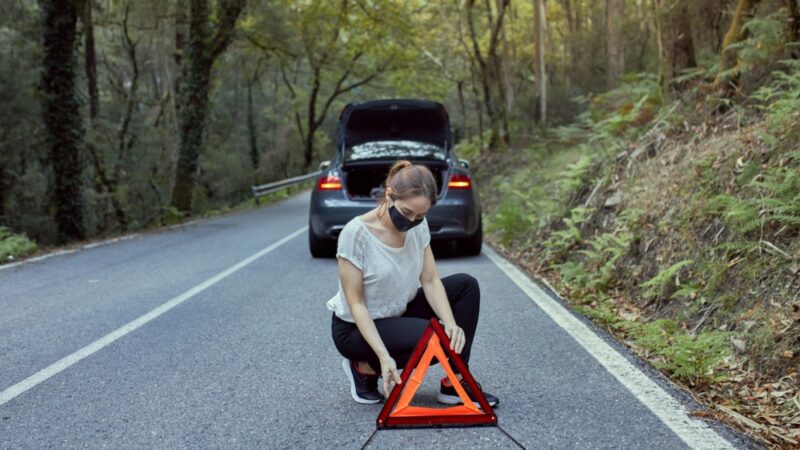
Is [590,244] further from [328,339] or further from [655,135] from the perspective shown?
[328,339]

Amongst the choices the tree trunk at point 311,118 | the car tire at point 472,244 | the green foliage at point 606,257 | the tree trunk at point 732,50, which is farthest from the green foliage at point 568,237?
the tree trunk at point 311,118

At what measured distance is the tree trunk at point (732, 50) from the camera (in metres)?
9.52

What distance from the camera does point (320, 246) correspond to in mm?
10305

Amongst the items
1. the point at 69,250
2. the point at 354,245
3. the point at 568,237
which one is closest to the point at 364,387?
the point at 354,245

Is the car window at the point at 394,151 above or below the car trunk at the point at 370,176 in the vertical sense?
above

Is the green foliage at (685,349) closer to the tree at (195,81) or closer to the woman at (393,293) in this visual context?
the woman at (393,293)

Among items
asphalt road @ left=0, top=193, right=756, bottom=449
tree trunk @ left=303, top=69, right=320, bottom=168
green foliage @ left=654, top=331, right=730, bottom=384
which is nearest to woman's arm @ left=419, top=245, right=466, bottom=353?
asphalt road @ left=0, top=193, right=756, bottom=449

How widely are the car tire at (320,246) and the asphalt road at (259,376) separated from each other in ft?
5.19

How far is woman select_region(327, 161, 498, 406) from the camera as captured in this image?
3709 mm

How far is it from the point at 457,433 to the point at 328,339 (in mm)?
2244

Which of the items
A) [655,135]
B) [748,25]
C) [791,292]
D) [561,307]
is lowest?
[561,307]

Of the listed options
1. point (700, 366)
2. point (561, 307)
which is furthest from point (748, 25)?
point (700, 366)

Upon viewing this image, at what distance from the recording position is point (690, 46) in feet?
37.0

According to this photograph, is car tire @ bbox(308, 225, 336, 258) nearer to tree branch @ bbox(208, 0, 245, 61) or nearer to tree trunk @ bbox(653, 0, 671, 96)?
tree trunk @ bbox(653, 0, 671, 96)
